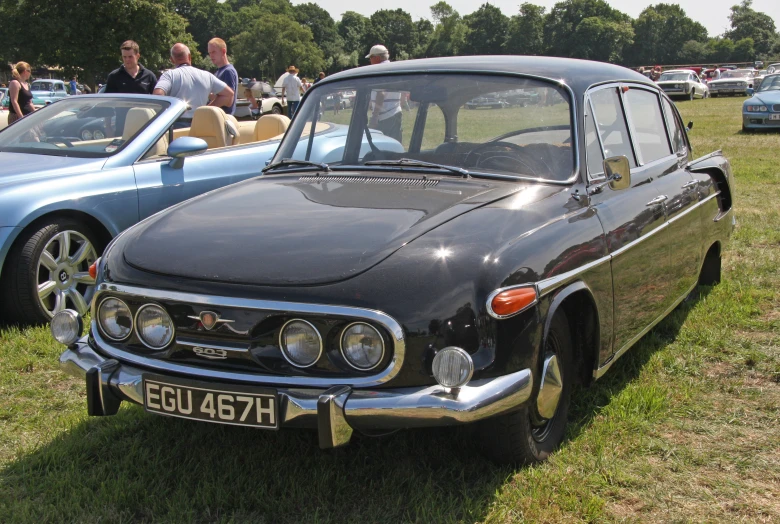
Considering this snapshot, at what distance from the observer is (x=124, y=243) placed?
126 inches

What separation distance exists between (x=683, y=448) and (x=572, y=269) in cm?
96

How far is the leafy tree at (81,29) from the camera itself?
43.4 meters

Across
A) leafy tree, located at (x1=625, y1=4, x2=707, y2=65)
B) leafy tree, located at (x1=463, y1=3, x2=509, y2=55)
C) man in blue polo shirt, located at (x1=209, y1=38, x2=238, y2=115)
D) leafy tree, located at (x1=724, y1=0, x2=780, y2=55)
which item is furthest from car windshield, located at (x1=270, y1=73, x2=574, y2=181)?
leafy tree, located at (x1=724, y1=0, x2=780, y2=55)

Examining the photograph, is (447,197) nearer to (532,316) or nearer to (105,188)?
(532,316)

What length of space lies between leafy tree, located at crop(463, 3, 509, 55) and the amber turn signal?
14682 cm

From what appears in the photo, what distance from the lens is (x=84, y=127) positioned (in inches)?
228

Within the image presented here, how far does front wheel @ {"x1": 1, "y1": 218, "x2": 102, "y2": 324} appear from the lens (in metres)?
4.66

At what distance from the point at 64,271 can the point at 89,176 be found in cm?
63

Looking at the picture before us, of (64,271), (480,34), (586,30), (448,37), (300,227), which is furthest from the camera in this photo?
(448,37)

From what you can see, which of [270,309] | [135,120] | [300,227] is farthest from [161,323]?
[135,120]

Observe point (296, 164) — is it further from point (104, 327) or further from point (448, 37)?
point (448, 37)

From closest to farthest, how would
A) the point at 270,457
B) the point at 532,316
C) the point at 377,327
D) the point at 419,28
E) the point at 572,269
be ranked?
the point at 377,327 < the point at 532,316 < the point at 572,269 < the point at 270,457 < the point at 419,28

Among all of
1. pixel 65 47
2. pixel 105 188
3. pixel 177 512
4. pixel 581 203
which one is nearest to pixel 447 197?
pixel 581 203

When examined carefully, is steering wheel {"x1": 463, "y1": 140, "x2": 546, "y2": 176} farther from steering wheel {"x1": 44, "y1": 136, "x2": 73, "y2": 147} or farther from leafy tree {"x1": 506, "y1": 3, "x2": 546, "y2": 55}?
leafy tree {"x1": 506, "y1": 3, "x2": 546, "y2": 55}
